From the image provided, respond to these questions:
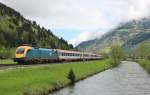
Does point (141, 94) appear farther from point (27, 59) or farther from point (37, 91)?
point (27, 59)

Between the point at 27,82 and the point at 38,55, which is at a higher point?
the point at 38,55

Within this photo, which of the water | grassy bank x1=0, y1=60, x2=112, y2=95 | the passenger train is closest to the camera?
grassy bank x1=0, y1=60, x2=112, y2=95

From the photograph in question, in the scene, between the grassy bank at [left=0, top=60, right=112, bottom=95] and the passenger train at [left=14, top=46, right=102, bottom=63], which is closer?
the grassy bank at [left=0, top=60, right=112, bottom=95]

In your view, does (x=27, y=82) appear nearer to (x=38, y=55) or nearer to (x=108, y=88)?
(x=108, y=88)

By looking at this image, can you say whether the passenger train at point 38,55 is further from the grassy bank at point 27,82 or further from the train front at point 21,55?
the grassy bank at point 27,82

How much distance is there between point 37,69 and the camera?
260 ft

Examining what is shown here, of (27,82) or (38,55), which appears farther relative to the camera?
(38,55)

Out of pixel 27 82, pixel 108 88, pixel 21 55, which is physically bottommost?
pixel 108 88

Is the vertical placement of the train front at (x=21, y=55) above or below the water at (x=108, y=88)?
above

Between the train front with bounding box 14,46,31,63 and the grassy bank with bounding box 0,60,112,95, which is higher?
the train front with bounding box 14,46,31,63

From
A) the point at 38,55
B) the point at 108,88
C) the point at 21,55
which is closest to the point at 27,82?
the point at 108,88

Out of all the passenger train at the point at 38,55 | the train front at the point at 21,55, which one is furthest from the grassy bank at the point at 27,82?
the passenger train at the point at 38,55

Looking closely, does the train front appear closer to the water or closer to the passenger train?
the passenger train

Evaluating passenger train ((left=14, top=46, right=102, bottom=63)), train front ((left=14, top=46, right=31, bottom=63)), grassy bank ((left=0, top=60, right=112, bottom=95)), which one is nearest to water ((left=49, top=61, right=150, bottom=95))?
grassy bank ((left=0, top=60, right=112, bottom=95))
